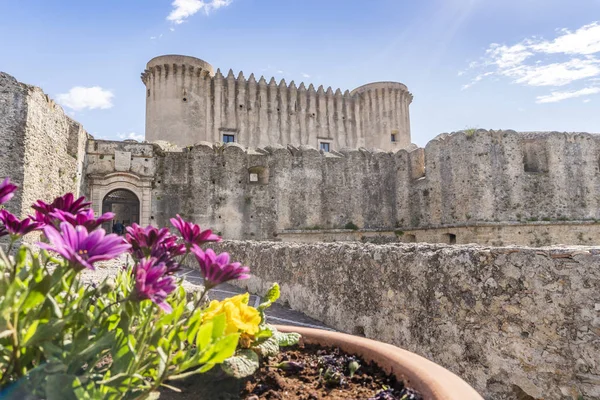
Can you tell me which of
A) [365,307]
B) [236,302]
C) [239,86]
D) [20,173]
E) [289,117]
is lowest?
[365,307]

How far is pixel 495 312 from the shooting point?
267 cm

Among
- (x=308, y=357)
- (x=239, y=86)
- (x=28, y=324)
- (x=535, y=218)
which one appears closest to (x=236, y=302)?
(x=308, y=357)

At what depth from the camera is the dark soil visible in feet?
3.89

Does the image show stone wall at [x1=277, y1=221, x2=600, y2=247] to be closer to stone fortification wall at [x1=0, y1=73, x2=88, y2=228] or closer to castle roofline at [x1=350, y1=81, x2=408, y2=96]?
stone fortification wall at [x1=0, y1=73, x2=88, y2=228]

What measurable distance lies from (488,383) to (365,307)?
4.41 ft

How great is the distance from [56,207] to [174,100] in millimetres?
22925

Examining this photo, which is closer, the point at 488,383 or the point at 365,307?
the point at 488,383

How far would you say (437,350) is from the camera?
3.04 meters

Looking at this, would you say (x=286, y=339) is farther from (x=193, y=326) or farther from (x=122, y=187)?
(x=122, y=187)

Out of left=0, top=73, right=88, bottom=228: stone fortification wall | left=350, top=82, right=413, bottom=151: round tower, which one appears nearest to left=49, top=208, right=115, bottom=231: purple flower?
left=0, top=73, right=88, bottom=228: stone fortification wall

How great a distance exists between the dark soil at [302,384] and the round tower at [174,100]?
2249 cm

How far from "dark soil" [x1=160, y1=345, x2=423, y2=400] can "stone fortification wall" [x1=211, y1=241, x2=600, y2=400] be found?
Result: 164 cm

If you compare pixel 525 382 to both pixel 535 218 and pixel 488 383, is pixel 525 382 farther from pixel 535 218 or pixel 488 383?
pixel 535 218

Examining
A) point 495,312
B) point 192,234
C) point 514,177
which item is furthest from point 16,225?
point 514,177
